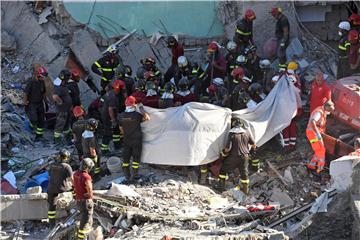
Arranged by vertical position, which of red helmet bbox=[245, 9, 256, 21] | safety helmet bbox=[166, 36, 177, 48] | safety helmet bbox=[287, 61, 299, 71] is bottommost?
safety helmet bbox=[287, 61, 299, 71]

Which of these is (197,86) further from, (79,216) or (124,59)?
(79,216)

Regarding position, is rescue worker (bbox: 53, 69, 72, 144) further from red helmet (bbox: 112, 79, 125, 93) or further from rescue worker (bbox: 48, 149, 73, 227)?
rescue worker (bbox: 48, 149, 73, 227)

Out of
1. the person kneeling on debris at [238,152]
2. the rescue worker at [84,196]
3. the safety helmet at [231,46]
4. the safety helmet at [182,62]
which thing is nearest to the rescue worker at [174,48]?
the safety helmet at [182,62]

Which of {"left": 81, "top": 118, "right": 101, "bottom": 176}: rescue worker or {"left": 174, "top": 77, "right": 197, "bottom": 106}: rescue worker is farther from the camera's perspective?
{"left": 174, "top": 77, "right": 197, "bottom": 106}: rescue worker

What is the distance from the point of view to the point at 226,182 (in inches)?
604

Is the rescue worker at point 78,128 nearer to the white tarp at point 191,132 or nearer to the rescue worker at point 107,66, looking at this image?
the white tarp at point 191,132

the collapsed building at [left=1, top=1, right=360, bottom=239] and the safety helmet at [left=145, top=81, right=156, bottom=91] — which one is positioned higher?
the safety helmet at [left=145, top=81, right=156, bottom=91]

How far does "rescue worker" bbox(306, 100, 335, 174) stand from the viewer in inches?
592

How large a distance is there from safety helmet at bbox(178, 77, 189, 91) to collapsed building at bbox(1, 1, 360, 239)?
152 centimetres

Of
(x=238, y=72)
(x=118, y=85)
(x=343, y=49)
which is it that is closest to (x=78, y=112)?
(x=118, y=85)

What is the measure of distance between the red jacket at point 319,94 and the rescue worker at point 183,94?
222cm

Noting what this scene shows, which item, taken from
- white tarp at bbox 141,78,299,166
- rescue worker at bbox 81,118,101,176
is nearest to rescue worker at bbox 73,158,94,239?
Result: rescue worker at bbox 81,118,101,176

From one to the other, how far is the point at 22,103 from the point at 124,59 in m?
2.44

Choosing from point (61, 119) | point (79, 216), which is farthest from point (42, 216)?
point (61, 119)
